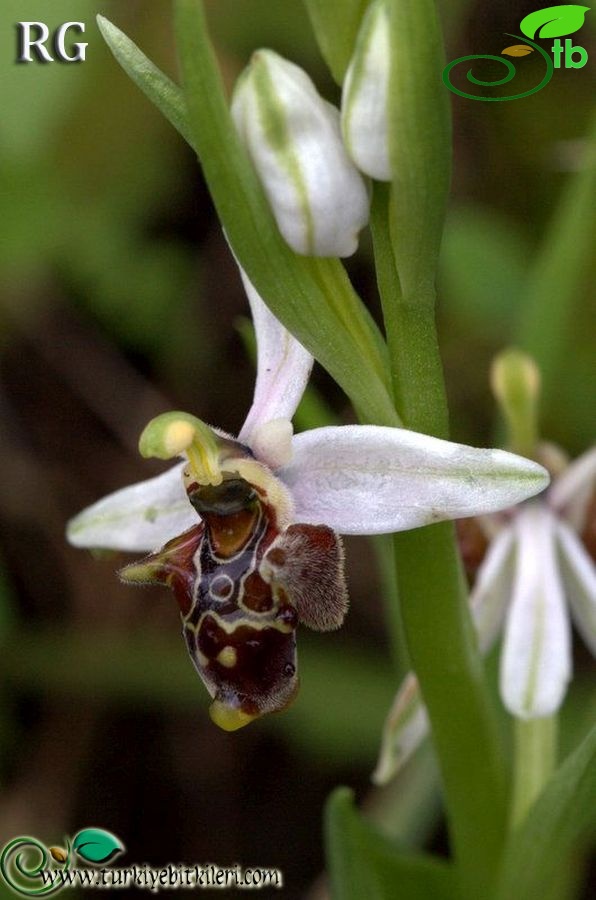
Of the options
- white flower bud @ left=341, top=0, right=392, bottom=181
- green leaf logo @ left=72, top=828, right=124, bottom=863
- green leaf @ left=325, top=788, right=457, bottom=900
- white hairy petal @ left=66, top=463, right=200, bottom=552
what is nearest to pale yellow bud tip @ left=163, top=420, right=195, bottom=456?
white hairy petal @ left=66, top=463, right=200, bottom=552

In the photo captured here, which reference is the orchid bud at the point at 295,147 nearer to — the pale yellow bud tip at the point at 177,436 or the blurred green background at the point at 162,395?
the pale yellow bud tip at the point at 177,436

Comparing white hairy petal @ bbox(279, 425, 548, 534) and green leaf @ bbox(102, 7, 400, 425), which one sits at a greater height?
green leaf @ bbox(102, 7, 400, 425)

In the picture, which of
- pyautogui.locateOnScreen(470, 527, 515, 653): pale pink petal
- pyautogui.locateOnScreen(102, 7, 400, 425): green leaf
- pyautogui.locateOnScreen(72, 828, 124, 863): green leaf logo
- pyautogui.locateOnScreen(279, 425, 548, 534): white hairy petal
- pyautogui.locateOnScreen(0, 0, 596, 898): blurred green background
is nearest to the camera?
pyautogui.locateOnScreen(102, 7, 400, 425): green leaf

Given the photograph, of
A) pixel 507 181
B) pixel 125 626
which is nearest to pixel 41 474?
pixel 125 626

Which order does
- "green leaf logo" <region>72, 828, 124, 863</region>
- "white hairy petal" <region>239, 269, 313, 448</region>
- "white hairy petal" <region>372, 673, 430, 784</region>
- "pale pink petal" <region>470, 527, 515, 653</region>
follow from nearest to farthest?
1. "white hairy petal" <region>239, 269, 313, 448</region>
2. "white hairy petal" <region>372, 673, 430, 784</region>
3. "pale pink petal" <region>470, 527, 515, 653</region>
4. "green leaf logo" <region>72, 828, 124, 863</region>

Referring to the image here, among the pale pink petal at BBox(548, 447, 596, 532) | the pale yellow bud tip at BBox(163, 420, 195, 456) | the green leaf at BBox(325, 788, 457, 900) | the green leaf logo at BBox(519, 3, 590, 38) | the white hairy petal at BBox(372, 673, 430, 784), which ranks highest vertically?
the green leaf logo at BBox(519, 3, 590, 38)

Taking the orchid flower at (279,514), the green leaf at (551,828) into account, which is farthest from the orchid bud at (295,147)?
the green leaf at (551,828)

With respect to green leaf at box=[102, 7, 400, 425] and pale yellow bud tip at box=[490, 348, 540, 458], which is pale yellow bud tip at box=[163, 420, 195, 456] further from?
pale yellow bud tip at box=[490, 348, 540, 458]

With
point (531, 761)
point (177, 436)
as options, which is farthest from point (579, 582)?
point (177, 436)
